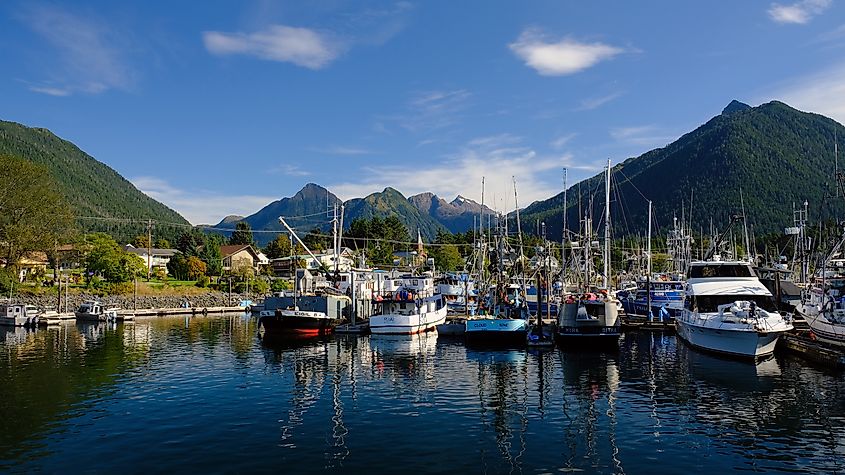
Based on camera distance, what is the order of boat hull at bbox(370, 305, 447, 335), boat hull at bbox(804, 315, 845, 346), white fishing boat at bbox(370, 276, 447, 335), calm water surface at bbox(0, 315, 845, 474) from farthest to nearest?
white fishing boat at bbox(370, 276, 447, 335) < boat hull at bbox(370, 305, 447, 335) < boat hull at bbox(804, 315, 845, 346) < calm water surface at bbox(0, 315, 845, 474)

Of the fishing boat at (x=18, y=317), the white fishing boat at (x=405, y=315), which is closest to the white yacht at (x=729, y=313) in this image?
the white fishing boat at (x=405, y=315)

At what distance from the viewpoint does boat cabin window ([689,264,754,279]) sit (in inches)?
1975

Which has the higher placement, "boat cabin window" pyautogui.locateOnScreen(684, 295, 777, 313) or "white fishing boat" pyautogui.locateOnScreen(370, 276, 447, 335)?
"boat cabin window" pyautogui.locateOnScreen(684, 295, 777, 313)

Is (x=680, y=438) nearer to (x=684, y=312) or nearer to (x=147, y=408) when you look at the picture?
(x=147, y=408)

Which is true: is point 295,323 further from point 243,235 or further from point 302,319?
point 243,235

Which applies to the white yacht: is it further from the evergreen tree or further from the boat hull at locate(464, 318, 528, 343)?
the evergreen tree

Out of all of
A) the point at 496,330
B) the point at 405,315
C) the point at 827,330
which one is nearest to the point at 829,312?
the point at 827,330

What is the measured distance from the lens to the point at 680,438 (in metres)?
24.3

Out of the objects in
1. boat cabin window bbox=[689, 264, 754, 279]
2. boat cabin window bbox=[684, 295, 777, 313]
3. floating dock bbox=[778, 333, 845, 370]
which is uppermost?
boat cabin window bbox=[689, 264, 754, 279]

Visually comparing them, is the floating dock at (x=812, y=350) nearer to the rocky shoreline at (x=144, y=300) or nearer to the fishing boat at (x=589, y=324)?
the fishing boat at (x=589, y=324)

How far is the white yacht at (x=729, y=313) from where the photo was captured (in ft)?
136

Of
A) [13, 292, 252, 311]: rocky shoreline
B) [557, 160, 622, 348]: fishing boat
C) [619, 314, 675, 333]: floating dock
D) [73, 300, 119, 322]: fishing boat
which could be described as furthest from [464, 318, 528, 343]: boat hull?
[13, 292, 252, 311]: rocky shoreline

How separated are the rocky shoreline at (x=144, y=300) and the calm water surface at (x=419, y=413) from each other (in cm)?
5150

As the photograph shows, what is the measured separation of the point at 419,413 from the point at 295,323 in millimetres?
36835
